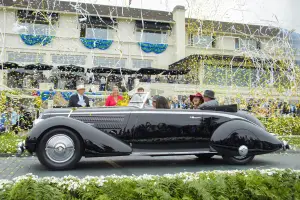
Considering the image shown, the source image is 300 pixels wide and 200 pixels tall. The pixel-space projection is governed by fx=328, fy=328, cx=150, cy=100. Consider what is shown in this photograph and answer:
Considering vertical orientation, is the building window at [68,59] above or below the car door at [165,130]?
above

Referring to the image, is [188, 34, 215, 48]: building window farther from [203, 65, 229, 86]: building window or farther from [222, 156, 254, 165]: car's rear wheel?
[222, 156, 254, 165]: car's rear wheel

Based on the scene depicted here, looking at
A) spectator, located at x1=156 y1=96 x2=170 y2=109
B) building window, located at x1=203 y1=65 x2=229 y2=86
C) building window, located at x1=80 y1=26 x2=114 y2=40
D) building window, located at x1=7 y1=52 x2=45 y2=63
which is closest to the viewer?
spectator, located at x1=156 y1=96 x2=170 y2=109

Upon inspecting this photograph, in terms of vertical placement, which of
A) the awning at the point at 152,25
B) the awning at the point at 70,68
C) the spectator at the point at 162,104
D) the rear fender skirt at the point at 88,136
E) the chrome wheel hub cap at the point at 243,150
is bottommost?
the chrome wheel hub cap at the point at 243,150

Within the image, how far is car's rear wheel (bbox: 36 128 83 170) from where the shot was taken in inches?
236

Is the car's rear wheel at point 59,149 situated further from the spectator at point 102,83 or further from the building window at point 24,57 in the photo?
the building window at point 24,57

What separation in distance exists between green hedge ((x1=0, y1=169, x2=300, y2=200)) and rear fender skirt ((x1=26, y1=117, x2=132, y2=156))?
2.20 meters

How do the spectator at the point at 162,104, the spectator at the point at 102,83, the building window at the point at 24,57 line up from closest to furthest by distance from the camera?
the spectator at the point at 162,104 → the spectator at the point at 102,83 → the building window at the point at 24,57

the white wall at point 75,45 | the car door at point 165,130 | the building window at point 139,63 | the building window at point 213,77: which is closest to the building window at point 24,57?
the white wall at point 75,45

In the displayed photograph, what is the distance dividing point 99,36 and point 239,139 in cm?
2980

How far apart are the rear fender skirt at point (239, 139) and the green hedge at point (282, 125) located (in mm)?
8516

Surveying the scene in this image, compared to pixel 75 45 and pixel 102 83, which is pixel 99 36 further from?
pixel 102 83

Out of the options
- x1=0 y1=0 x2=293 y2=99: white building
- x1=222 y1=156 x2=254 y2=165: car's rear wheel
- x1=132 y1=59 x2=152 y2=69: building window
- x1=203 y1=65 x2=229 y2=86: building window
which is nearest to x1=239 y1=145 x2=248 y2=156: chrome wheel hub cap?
x1=222 y1=156 x2=254 y2=165: car's rear wheel

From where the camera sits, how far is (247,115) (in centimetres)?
744

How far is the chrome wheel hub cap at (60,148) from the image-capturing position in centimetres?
600
